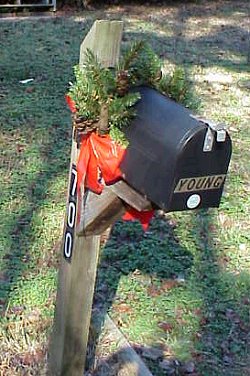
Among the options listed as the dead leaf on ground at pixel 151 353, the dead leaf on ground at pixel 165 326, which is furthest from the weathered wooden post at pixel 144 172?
the dead leaf on ground at pixel 165 326

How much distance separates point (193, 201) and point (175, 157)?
15 centimetres

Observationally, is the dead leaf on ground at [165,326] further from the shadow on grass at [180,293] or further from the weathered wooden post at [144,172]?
the weathered wooden post at [144,172]

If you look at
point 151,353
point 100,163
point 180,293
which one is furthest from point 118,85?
point 180,293

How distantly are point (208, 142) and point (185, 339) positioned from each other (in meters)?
1.75

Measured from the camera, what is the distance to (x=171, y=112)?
180cm

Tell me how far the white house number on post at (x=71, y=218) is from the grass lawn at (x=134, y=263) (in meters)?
0.92

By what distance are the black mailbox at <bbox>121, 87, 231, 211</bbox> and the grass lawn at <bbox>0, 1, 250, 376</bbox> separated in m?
1.44

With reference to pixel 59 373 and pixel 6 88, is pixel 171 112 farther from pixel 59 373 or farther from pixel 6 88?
pixel 6 88

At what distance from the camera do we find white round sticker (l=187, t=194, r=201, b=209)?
5.82 feet

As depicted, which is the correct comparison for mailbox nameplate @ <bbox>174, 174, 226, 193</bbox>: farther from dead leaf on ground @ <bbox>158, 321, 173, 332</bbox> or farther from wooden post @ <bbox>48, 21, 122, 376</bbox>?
dead leaf on ground @ <bbox>158, 321, 173, 332</bbox>

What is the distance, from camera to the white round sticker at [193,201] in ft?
5.82

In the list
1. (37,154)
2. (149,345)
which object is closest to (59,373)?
(149,345)

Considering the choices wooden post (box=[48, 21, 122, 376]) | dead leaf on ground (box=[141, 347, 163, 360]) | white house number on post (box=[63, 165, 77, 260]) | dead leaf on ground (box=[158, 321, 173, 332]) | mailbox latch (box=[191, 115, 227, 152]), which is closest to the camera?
mailbox latch (box=[191, 115, 227, 152])

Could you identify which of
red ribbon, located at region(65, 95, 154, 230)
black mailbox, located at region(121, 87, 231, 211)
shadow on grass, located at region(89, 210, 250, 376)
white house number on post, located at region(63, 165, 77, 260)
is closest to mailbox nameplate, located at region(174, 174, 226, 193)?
black mailbox, located at region(121, 87, 231, 211)
